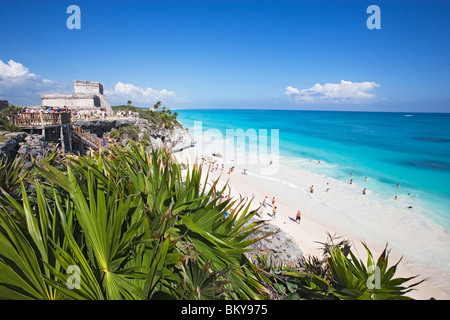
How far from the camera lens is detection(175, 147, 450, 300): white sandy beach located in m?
11.1

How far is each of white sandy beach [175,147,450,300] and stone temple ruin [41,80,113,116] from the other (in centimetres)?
1743

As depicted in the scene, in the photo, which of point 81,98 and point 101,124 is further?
point 81,98

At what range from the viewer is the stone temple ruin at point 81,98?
24.7 meters

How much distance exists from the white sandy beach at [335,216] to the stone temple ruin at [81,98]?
17.4 metres

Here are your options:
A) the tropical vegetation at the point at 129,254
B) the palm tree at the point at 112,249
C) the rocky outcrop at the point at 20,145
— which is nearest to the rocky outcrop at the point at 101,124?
the rocky outcrop at the point at 20,145

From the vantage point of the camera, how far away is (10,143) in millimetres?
9383

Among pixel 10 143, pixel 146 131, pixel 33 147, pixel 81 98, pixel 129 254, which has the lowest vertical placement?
pixel 129 254

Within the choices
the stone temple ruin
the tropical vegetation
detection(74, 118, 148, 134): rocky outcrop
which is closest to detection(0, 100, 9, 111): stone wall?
detection(74, 118, 148, 134): rocky outcrop

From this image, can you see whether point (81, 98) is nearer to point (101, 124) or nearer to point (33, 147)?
point (101, 124)

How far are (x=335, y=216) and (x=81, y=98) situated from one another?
101 ft

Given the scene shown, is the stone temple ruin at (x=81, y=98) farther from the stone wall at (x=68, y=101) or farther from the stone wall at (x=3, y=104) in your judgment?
the stone wall at (x=3, y=104)

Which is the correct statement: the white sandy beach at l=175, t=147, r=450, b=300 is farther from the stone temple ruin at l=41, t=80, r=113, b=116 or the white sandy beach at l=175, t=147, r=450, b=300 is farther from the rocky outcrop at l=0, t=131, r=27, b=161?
the stone temple ruin at l=41, t=80, r=113, b=116

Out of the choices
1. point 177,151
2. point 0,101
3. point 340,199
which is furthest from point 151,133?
point 340,199

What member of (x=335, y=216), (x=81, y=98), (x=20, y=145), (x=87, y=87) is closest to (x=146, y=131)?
(x=81, y=98)
